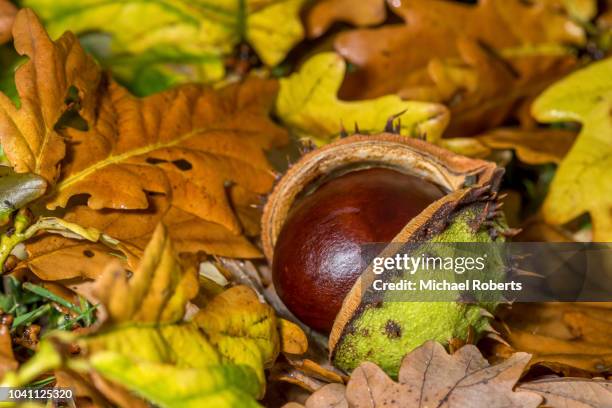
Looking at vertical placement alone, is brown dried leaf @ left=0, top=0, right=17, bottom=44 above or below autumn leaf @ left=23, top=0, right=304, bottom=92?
above

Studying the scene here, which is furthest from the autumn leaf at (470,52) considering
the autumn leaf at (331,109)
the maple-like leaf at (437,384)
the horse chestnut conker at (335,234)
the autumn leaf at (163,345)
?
the autumn leaf at (163,345)

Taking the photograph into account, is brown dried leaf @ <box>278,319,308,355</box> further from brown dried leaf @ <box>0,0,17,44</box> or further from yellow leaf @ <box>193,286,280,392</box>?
brown dried leaf @ <box>0,0,17,44</box>

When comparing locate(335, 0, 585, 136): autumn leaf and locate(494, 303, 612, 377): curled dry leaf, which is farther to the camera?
locate(335, 0, 585, 136): autumn leaf

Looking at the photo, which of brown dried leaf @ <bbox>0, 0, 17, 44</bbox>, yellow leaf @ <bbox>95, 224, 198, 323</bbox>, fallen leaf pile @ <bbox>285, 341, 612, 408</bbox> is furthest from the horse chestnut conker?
brown dried leaf @ <bbox>0, 0, 17, 44</bbox>

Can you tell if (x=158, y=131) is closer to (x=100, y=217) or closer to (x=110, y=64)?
(x=100, y=217)

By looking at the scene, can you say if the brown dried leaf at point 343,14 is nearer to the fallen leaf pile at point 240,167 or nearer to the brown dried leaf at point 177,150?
the fallen leaf pile at point 240,167

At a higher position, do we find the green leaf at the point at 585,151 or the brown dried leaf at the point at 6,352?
the green leaf at the point at 585,151

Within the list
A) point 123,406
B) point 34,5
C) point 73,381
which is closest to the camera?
point 123,406

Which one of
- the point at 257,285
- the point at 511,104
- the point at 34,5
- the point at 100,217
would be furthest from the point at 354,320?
the point at 34,5
